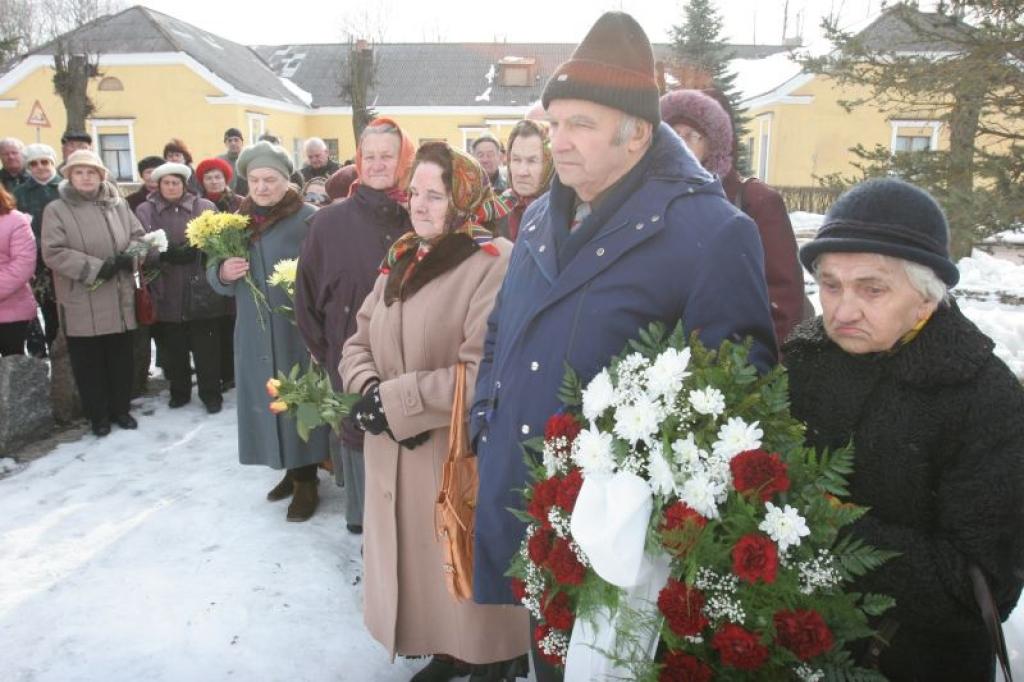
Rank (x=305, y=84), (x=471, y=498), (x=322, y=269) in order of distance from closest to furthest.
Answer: (x=471, y=498) < (x=322, y=269) < (x=305, y=84)

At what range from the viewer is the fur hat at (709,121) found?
10.1 ft

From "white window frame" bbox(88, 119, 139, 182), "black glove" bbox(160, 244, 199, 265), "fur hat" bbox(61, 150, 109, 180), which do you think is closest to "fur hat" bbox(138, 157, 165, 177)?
"black glove" bbox(160, 244, 199, 265)

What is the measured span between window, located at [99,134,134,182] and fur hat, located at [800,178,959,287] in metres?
29.5

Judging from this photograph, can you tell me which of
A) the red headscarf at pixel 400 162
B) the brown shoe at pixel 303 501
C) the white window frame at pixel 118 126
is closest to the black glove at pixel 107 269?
the brown shoe at pixel 303 501

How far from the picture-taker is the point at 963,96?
23.7 ft

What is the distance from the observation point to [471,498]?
2586mm

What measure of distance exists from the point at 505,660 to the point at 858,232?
2081 mm

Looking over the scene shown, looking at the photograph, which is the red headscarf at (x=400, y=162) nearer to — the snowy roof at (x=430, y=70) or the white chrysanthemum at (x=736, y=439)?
the white chrysanthemum at (x=736, y=439)

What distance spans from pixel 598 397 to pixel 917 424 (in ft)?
2.27

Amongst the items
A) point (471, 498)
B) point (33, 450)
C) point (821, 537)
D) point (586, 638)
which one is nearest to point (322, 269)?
point (471, 498)

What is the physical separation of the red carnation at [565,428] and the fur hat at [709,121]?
1.79 m

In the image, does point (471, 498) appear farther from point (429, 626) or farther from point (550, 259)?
point (550, 259)

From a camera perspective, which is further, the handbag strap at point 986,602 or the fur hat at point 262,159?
the fur hat at point 262,159

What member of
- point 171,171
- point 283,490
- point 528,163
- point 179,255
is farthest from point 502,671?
point 171,171
